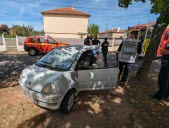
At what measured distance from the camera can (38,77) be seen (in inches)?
131

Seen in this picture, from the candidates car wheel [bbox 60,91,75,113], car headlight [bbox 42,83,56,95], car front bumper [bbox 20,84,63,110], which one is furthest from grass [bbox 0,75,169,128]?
car headlight [bbox 42,83,56,95]

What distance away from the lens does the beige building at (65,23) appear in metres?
26.8

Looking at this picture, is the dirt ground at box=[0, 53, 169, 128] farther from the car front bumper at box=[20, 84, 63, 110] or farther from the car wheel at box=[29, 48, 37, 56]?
the car wheel at box=[29, 48, 37, 56]

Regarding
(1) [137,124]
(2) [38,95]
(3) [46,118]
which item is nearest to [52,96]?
(2) [38,95]

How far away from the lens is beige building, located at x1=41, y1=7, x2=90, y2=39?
2684 cm

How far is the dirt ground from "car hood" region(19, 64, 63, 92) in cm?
73

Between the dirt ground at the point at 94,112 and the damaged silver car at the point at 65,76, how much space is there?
0.35 meters

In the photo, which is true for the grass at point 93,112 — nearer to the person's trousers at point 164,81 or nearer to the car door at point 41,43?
the person's trousers at point 164,81

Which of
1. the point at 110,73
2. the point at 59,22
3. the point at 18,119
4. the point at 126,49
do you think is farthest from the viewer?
the point at 59,22

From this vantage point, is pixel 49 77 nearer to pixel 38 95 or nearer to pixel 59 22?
pixel 38 95

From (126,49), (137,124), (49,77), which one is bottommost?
(137,124)

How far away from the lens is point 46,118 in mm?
3275

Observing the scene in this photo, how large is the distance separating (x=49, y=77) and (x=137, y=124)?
7.78ft

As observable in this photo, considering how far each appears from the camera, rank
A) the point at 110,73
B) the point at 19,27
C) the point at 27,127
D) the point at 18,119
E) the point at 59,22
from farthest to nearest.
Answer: the point at 19,27 → the point at 59,22 → the point at 110,73 → the point at 18,119 → the point at 27,127
